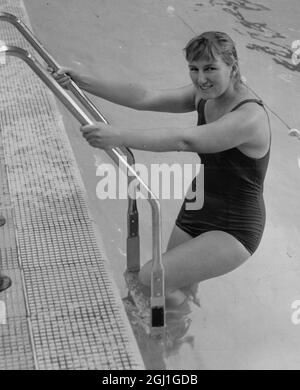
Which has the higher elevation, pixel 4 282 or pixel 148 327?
pixel 4 282

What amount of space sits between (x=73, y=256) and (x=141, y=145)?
2.82 ft

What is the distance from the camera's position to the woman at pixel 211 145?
2627 millimetres

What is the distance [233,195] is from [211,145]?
41 cm

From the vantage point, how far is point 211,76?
8.95ft

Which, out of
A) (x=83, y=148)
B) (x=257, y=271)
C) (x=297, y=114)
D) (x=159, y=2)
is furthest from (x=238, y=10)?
(x=257, y=271)

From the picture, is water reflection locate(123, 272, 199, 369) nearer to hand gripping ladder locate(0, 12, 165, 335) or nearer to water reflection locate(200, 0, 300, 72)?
hand gripping ladder locate(0, 12, 165, 335)

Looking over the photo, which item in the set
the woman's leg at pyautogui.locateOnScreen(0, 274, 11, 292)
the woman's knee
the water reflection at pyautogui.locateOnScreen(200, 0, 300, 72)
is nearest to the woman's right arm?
the woman's knee

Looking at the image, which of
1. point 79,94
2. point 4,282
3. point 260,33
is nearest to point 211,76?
point 79,94

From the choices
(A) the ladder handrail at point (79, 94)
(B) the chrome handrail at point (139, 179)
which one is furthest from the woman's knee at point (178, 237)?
(B) the chrome handrail at point (139, 179)

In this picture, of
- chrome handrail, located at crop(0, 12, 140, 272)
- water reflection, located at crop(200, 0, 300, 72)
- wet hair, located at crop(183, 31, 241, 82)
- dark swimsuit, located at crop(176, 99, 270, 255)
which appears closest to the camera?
wet hair, located at crop(183, 31, 241, 82)

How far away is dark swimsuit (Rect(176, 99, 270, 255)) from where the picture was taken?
A: 287 cm

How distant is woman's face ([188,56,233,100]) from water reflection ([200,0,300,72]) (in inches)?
151

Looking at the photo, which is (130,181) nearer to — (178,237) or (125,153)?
(125,153)

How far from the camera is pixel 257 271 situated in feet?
12.2
